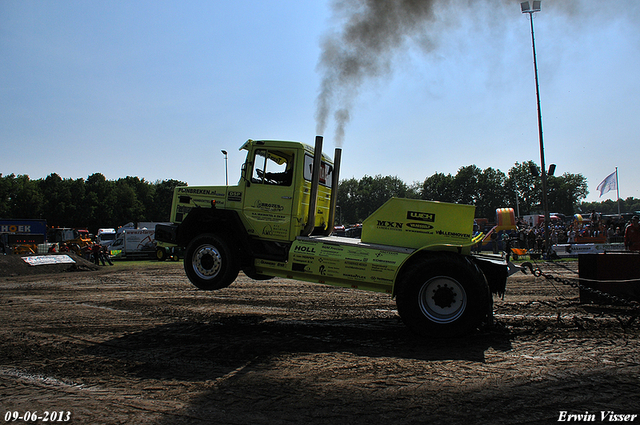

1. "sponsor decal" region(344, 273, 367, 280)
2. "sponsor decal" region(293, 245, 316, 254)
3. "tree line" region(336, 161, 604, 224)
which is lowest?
"sponsor decal" region(344, 273, 367, 280)

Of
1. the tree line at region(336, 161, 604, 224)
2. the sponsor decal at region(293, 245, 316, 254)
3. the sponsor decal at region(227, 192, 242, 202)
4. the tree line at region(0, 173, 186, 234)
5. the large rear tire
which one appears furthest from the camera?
the tree line at region(336, 161, 604, 224)

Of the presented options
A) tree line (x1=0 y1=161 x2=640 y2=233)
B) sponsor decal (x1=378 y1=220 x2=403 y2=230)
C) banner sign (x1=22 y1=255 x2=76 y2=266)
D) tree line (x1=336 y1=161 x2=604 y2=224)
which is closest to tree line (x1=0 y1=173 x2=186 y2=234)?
tree line (x1=0 y1=161 x2=640 y2=233)

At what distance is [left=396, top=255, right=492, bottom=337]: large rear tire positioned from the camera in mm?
5551

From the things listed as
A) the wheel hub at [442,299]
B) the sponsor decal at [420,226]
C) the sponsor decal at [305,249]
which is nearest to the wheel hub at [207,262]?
the sponsor decal at [305,249]

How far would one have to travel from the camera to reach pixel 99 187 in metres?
87.9

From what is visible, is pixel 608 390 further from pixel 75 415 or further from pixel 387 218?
pixel 75 415

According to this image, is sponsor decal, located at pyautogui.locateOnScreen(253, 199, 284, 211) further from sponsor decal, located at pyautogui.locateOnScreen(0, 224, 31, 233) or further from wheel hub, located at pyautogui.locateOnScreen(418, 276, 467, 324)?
sponsor decal, located at pyautogui.locateOnScreen(0, 224, 31, 233)

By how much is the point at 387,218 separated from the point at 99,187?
9600 cm

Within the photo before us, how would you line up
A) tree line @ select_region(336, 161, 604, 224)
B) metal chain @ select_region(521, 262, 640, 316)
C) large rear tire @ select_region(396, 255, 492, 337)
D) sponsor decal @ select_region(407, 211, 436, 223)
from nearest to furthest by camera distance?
large rear tire @ select_region(396, 255, 492, 337) < sponsor decal @ select_region(407, 211, 436, 223) < metal chain @ select_region(521, 262, 640, 316) < tree line @ select_region(336, 161, 604, 224)

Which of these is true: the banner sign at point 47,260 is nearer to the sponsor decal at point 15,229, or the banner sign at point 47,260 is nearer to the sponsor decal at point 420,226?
the sponsor decal at point 420,226

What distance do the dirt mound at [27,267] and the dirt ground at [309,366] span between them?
422 inches

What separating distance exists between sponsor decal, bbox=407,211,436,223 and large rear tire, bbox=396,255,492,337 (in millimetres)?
613

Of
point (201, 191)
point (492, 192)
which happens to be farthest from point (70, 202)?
point (492, 192)

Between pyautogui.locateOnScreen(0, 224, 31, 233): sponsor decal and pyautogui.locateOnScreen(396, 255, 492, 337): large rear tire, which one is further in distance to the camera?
pyautogui.locateOnScreen(0, 224, 31, 233): sponsor decal
